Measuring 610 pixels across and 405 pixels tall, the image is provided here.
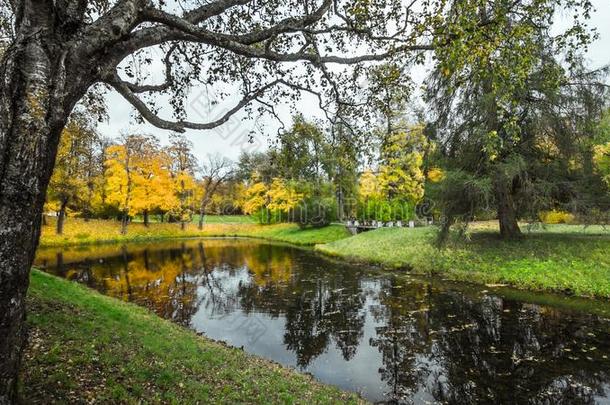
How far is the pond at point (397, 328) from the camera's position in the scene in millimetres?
8656

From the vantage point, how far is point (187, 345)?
9156 mm

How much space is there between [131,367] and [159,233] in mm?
43362

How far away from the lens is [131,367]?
660 centimetres

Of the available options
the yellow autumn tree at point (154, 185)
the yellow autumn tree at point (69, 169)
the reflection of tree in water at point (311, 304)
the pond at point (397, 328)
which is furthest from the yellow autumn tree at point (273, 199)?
the pond at point (397, 328)

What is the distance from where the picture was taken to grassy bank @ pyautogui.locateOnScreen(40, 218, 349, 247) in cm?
3756

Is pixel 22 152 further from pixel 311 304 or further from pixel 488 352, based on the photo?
pixel 311 304

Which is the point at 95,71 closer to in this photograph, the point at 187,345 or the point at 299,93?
the point at 299,93

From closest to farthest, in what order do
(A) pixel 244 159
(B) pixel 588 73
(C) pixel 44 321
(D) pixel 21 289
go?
1. (D) pixel 21 289
2. (C) pixel 44 321
3. (B) pixel 588 73
4. (A) pixel 244 159

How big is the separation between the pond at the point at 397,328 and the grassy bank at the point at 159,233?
15.9 metres

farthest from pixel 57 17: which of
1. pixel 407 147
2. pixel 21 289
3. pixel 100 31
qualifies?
pixel 407 147

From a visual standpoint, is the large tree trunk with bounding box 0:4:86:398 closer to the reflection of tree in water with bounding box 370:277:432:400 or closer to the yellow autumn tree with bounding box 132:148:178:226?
the reflection of tree in water with bounding box 370:277:432:400

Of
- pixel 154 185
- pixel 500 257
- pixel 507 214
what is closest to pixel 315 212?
pixel 154 185

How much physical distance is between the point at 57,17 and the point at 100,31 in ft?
1.35

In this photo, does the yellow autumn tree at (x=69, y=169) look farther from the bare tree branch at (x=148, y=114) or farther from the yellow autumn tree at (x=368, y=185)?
the yellow autumn tree at (x=368, y=185)
